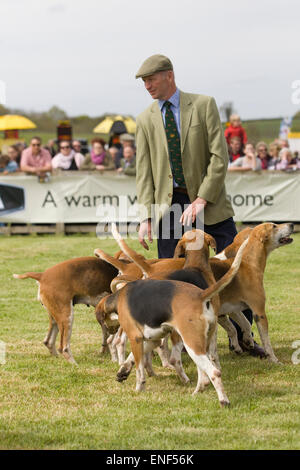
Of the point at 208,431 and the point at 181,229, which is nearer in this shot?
the point at 208,431

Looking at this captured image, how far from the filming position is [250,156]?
16094mm

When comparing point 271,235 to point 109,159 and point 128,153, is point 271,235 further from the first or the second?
point 109,159

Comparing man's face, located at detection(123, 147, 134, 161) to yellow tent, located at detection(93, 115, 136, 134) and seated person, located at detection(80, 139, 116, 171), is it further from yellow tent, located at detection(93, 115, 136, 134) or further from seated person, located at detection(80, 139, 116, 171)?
yellow tent, located at detection(93, 115, 136, 134)

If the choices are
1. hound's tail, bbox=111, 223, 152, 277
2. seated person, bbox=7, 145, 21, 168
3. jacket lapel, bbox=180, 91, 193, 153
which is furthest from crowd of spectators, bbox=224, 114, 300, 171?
hound's tail, bbox=111, 223, 152, 277

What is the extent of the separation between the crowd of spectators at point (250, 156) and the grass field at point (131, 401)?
7590mm

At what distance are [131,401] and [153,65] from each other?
106 inches

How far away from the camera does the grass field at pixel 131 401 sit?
4.69 meters

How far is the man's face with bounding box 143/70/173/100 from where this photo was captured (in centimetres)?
658

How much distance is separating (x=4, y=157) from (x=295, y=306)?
9.58 metres

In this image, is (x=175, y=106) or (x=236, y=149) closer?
(x=175, y=106)

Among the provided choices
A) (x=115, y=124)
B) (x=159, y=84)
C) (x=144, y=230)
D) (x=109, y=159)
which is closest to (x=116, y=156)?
(x=109, y=159)

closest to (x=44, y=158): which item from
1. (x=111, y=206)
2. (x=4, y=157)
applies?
→ (x=4, y=157)
